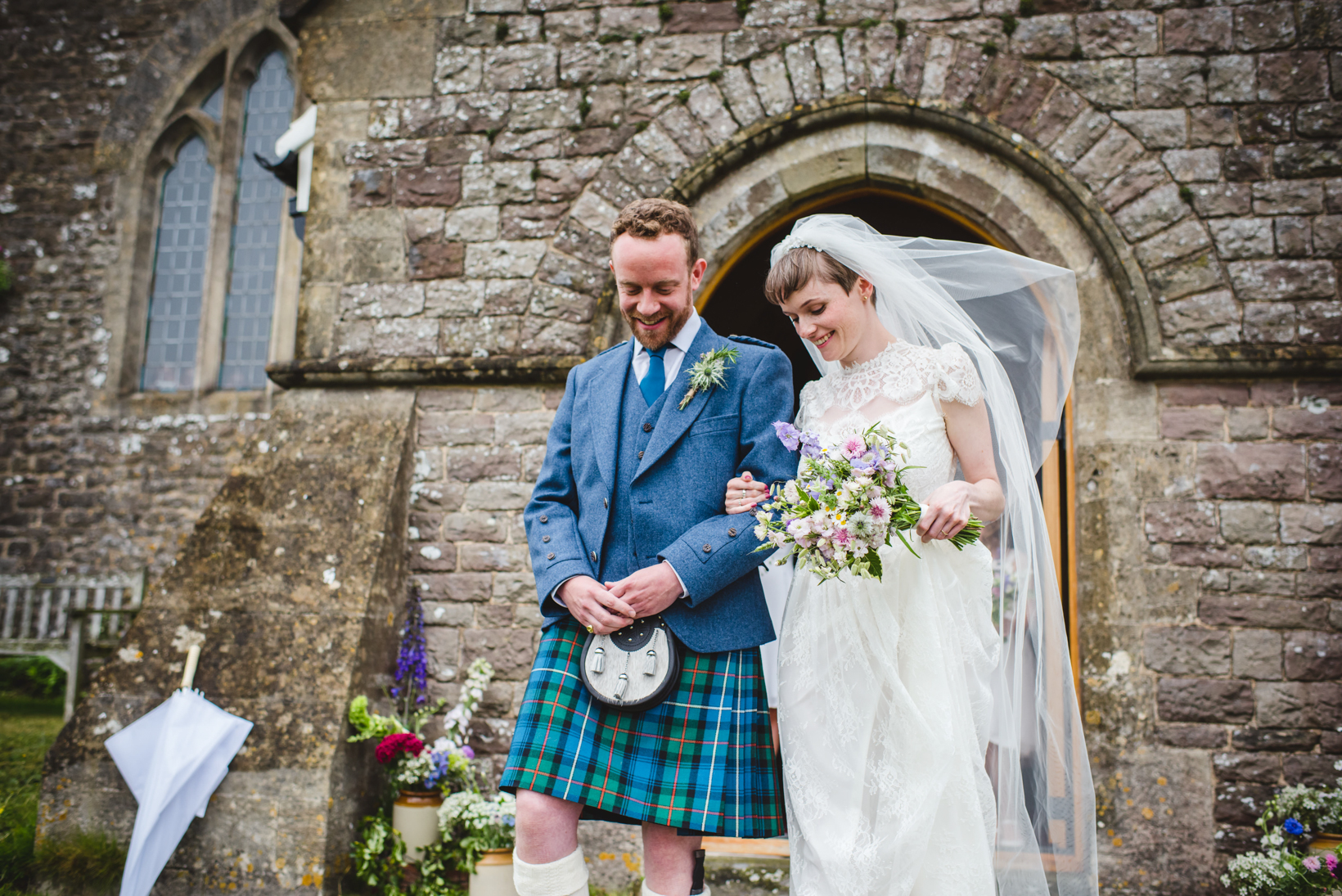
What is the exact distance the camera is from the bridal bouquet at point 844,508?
1.96 metres

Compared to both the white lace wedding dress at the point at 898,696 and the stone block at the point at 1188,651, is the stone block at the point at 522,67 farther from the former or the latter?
the stone block at the point at 1188,651

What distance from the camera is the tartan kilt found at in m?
2.02

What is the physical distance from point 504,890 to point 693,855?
5.15 ft

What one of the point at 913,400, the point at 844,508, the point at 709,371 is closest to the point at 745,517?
the point at 844,508

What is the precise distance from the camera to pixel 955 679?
2172 mm

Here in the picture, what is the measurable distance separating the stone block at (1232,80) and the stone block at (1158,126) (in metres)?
0.18

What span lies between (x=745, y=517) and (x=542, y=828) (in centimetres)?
90

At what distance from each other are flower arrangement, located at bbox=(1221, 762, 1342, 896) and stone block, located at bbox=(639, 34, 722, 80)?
4221mm

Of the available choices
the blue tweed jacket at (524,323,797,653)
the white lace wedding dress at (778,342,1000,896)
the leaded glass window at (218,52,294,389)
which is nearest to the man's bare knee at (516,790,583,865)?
the blue tweed jacket at (524,323,797,653)

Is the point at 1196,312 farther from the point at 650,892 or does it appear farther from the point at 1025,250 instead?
the point at 650,892

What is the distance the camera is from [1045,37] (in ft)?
13.4

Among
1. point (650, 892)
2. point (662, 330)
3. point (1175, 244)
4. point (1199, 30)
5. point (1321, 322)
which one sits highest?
point (1199, 30)

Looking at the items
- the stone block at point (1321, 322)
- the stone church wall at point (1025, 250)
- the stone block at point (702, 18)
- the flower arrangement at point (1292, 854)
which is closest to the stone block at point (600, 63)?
the stone church wall at point (1025, 250)

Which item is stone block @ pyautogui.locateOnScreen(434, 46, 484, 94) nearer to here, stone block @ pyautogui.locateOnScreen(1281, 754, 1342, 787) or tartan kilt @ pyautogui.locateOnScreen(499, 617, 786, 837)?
tartan kilt @ pyautogui.locateOnScreen(499, 617, 786, 837)
